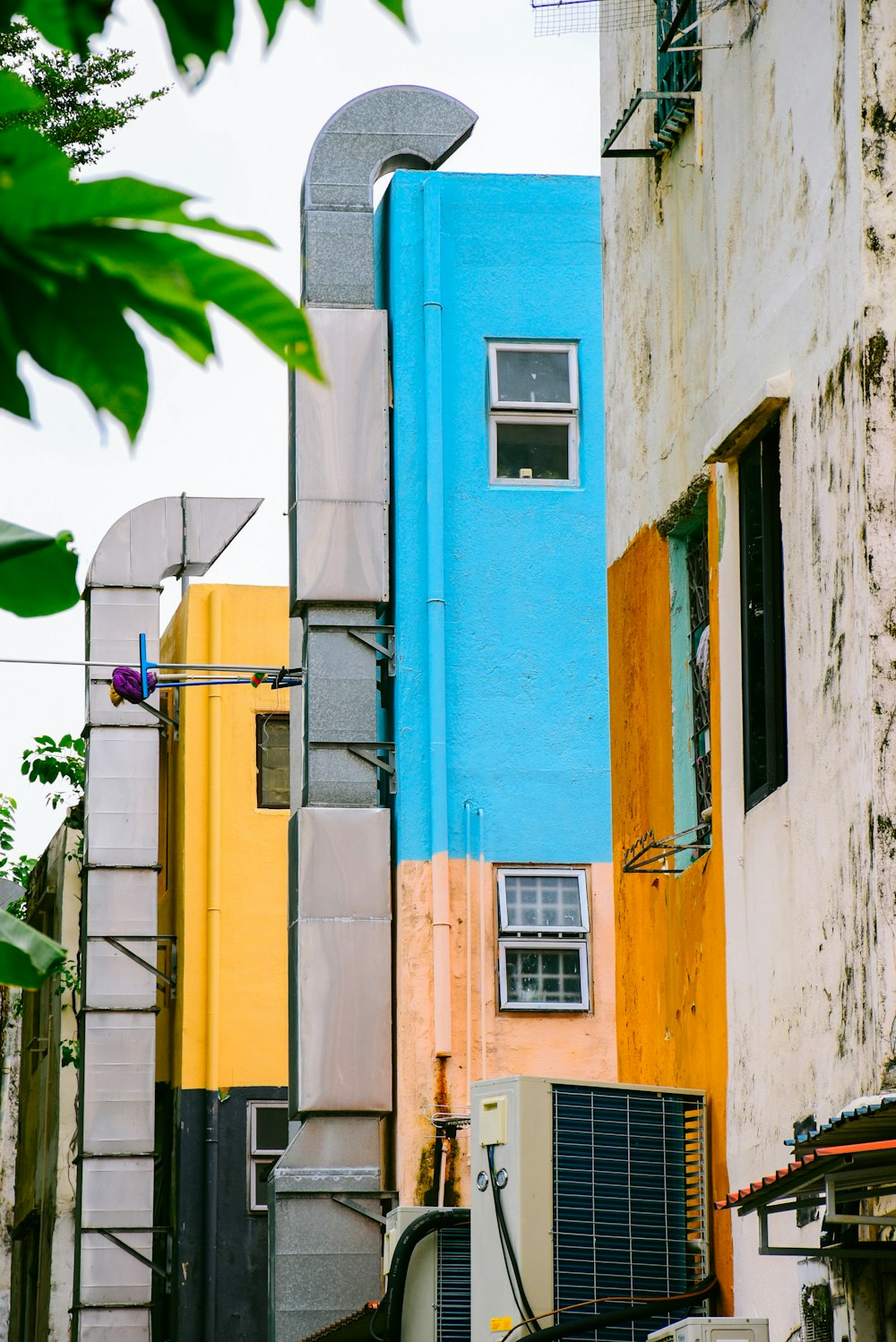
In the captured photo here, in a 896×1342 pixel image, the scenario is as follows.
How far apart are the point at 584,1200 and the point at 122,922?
487 inches

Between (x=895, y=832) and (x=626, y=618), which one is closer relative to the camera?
(x=895, y=832)

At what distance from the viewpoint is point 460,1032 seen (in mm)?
16500

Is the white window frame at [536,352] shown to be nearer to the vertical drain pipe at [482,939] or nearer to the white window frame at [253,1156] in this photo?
the vertical drain pipe at [482,939]

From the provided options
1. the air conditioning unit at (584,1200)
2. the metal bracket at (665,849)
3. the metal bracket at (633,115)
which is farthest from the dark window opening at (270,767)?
the air conditioning unit at (584,1200)

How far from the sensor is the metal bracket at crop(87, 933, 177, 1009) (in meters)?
21.0

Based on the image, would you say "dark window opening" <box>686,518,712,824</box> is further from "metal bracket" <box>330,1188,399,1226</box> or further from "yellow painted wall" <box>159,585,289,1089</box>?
"yellow painted wall" <box>159,585,289,1089</box>

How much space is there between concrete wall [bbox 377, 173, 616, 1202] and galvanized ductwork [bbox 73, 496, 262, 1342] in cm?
479

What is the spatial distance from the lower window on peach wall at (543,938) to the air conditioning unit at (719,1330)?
8568 mm

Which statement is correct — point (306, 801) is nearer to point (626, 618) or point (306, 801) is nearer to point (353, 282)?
point (353, 282)

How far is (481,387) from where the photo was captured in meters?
17.6

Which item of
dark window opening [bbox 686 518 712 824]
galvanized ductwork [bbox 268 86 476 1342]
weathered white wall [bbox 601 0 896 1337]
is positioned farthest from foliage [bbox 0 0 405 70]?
galvanized ductwork [bbox 268 86 476 1342]

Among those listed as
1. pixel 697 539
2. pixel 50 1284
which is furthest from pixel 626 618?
pixel 50 1284

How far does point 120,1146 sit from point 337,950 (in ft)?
18.1

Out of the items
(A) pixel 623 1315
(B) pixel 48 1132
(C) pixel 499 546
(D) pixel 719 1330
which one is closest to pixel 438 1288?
(A) pixel 623 1315
